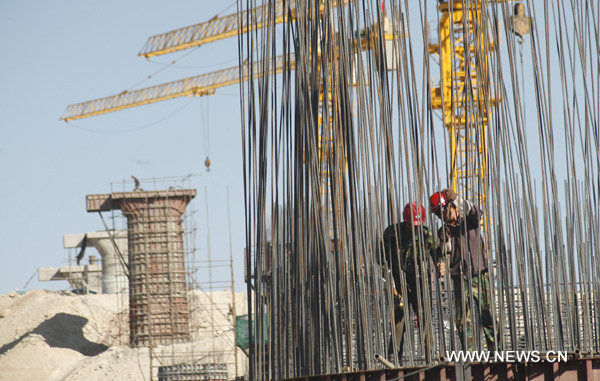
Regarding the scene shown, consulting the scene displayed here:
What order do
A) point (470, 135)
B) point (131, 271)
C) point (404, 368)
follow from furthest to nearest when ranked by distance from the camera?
point (131, 271) → point (470, 135) → point (404, 368)

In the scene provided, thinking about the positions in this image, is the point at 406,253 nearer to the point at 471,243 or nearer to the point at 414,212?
the point at 471,243

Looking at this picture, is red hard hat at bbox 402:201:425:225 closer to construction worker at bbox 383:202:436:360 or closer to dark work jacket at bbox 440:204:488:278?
construction worker at bbox 383:202:436:360

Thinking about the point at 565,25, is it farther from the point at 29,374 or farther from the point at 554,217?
the point at 29,374

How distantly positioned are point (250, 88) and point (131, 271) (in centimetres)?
2204

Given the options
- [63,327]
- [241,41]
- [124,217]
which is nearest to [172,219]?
[124,217]

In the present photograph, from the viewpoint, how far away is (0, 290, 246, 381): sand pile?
22844 millimetres

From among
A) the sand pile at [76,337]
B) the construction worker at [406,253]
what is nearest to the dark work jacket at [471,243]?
the construction worker at [406,253]

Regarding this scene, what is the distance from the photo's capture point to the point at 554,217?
4812 mm

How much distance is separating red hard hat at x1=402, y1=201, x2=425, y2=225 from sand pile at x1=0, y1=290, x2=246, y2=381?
672 inches

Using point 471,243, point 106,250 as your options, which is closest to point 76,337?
point 106,250

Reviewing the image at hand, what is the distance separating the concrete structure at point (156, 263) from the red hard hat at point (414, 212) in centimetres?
2067

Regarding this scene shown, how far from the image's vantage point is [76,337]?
1107 inches

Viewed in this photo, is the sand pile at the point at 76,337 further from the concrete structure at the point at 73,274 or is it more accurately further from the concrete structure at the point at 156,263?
the concrete structure at the point at 73,274

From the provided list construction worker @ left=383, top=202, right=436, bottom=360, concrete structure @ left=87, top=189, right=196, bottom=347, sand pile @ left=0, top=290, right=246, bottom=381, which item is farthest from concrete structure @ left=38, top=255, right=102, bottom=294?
construction worker @ left=383, top=202, right=436, bottom=360
